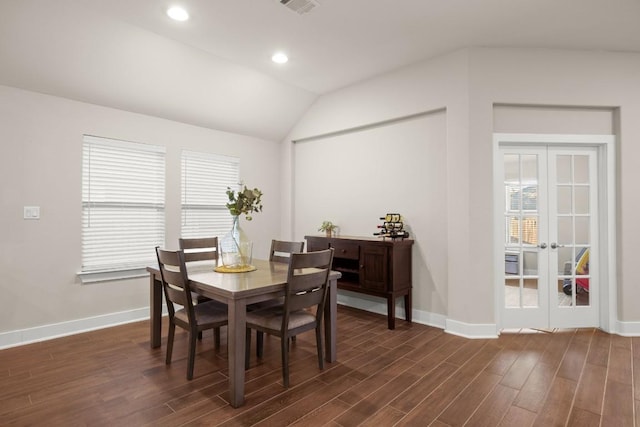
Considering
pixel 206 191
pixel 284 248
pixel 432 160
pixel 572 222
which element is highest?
pixel 432 160

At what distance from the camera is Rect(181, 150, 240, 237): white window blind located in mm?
4586

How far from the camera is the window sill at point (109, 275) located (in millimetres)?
3723

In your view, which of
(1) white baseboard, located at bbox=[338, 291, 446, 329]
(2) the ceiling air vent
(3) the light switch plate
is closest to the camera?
(2) the ceiling air vent

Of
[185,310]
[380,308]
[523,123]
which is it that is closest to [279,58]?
[523,123]

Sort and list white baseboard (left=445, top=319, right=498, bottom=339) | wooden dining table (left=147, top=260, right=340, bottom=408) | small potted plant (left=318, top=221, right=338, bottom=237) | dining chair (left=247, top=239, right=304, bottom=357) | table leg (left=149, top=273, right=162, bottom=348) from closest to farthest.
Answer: wooden dining table (left=147, top=260, right=340, bottom=408) < dining chair (left=247, top=239, right=304, bottom=357) < table leg (left=149, top=273, right=162, bottom=348) < white baseboard (left=445, top=319, right=498, bottom=339) < small potted plant (left=318, top=221, right=338, bottom=237)

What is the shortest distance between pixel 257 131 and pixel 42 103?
2.53 m

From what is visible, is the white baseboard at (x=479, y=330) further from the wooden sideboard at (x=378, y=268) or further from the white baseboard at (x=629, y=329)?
the white baseboard at (x=629, y=329)

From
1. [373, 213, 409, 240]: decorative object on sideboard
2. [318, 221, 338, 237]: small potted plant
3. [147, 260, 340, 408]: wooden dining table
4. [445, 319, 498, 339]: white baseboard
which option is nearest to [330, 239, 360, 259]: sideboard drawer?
[373, 213, 409, 240]: decorative object on sideboard

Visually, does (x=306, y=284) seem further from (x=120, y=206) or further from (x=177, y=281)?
(x=120, y=206)

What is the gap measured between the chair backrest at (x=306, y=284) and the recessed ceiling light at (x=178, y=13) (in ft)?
7.53

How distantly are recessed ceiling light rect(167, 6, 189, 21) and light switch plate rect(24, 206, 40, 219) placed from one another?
2.29 metres

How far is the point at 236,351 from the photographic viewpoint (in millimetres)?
2244

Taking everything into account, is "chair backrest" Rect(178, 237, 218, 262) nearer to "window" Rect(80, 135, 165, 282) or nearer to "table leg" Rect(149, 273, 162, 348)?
"table leg" Rect(149, 273, 162, 348)

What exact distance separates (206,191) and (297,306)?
2871 mm
